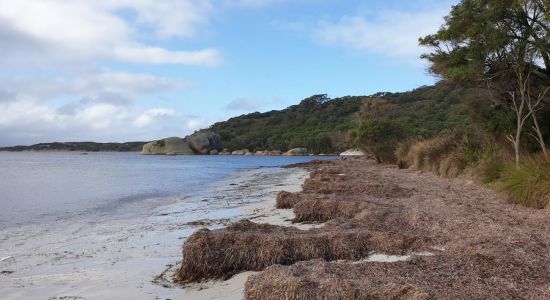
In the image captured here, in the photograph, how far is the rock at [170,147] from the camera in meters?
131

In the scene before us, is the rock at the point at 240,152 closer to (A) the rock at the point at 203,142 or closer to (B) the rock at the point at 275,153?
(A) the rock at the point at 203,142

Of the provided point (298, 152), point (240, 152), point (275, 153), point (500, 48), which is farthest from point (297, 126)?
point (500, 48)

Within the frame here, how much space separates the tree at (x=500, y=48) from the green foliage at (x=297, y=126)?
3233 inches

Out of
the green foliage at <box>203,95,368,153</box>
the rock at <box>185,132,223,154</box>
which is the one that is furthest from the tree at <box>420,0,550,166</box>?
the rock at <box>185,132,223,154</box>

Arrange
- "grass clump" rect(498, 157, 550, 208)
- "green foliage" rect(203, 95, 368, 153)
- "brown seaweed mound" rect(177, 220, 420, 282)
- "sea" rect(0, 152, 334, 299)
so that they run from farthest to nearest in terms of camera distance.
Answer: "green foliage" rect(203, 95, 368, 153) → "grass clump" rect(498, 157, 550, 208) → "brown seaweed mound" rect(177, 220, 420, 282) → "sea" rect(0, 152, 334, 299)

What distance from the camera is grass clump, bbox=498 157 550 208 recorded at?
10.4 m

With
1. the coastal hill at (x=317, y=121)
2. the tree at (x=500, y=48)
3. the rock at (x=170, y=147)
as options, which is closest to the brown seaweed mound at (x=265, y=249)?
the tree at (x=500, y=48)

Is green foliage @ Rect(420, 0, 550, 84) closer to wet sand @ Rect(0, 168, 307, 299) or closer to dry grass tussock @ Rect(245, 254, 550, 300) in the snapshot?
wet sand @ Rect(0, 168, 307, 299)

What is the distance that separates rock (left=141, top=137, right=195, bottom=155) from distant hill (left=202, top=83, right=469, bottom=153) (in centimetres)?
1283

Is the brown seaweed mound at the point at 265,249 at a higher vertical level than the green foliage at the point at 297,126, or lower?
lower

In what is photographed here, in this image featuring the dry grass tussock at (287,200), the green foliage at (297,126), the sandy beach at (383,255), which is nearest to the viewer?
the sandy beach at (383,255)

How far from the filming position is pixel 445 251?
6.62m

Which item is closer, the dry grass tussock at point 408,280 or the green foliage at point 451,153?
the dry grass tussock at point 408,280

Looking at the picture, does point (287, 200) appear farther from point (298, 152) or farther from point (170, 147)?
point (170, 147)
